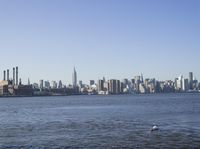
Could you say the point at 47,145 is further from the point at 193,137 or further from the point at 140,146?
the point at 193,137

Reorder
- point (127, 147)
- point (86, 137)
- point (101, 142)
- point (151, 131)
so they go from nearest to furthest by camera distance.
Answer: point (127, 147)
point (101, 142)
point (86, 137)
point (151, 131)

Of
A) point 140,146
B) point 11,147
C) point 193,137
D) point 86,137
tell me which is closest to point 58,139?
point 86,137

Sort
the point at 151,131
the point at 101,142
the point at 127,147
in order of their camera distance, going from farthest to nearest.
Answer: the point at 151,131 < the point at 101,142 < the point at 127,147

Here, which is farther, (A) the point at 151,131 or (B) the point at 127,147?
(A) the point at 151,131

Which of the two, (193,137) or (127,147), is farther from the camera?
(193,137)

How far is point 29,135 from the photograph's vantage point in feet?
169

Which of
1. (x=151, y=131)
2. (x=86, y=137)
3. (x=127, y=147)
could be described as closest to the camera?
(x=127, y=147)

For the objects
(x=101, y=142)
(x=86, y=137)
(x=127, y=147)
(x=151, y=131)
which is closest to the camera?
(x=127, y=147)

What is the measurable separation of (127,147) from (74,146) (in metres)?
5.16

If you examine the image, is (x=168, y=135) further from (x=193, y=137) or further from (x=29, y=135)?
(x=29, y=135)

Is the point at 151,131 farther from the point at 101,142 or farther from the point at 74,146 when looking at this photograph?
the point at 74,146

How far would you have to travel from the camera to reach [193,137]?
156ft

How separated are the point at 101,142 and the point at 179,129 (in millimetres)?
14829

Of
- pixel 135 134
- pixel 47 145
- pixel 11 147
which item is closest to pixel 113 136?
pixel 135 134
